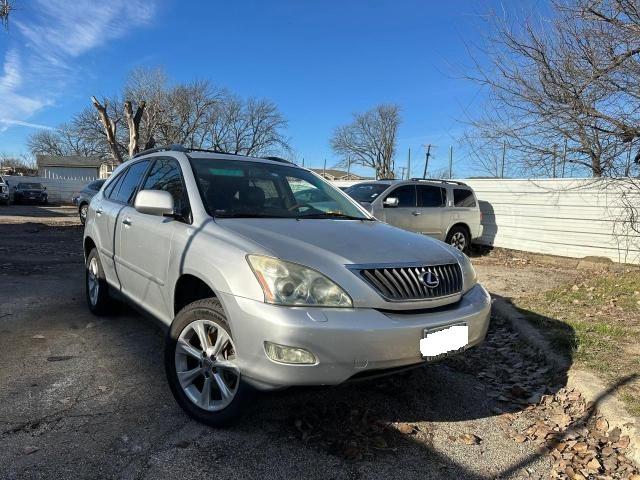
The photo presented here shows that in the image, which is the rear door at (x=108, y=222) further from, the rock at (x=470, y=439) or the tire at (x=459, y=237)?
the tire at (x=459, y=237)

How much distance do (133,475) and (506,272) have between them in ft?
26.2

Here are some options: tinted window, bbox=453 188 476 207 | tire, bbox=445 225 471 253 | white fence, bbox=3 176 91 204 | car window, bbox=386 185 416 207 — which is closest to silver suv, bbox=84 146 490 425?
car window, bbox=386 185 416 207

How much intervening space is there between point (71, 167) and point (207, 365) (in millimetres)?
72564

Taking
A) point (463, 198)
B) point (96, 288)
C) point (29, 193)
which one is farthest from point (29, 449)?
point (29, 193)

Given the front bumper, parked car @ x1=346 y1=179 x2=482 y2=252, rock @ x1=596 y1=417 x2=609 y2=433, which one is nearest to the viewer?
the front bumper

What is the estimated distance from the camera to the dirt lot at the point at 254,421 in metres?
2.54

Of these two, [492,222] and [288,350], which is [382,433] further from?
[492,222]

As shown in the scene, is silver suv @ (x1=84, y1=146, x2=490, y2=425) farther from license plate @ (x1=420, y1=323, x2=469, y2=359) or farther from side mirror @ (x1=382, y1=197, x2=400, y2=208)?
side mirror @ (x1=382, y1=197, x2=400, y2=208)

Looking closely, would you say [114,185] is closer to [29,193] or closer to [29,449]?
[29,449]

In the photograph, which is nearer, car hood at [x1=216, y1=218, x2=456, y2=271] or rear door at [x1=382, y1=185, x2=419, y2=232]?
car hood at [x1=216, y1=218, x2=456, y2=271]

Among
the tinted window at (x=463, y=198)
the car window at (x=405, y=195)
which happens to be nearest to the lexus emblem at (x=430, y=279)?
the car window at (x=405, y=195)

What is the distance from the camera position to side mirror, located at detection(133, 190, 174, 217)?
331cm

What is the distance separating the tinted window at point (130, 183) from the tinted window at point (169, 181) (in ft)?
0.81

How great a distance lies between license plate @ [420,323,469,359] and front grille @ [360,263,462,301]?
202mm
